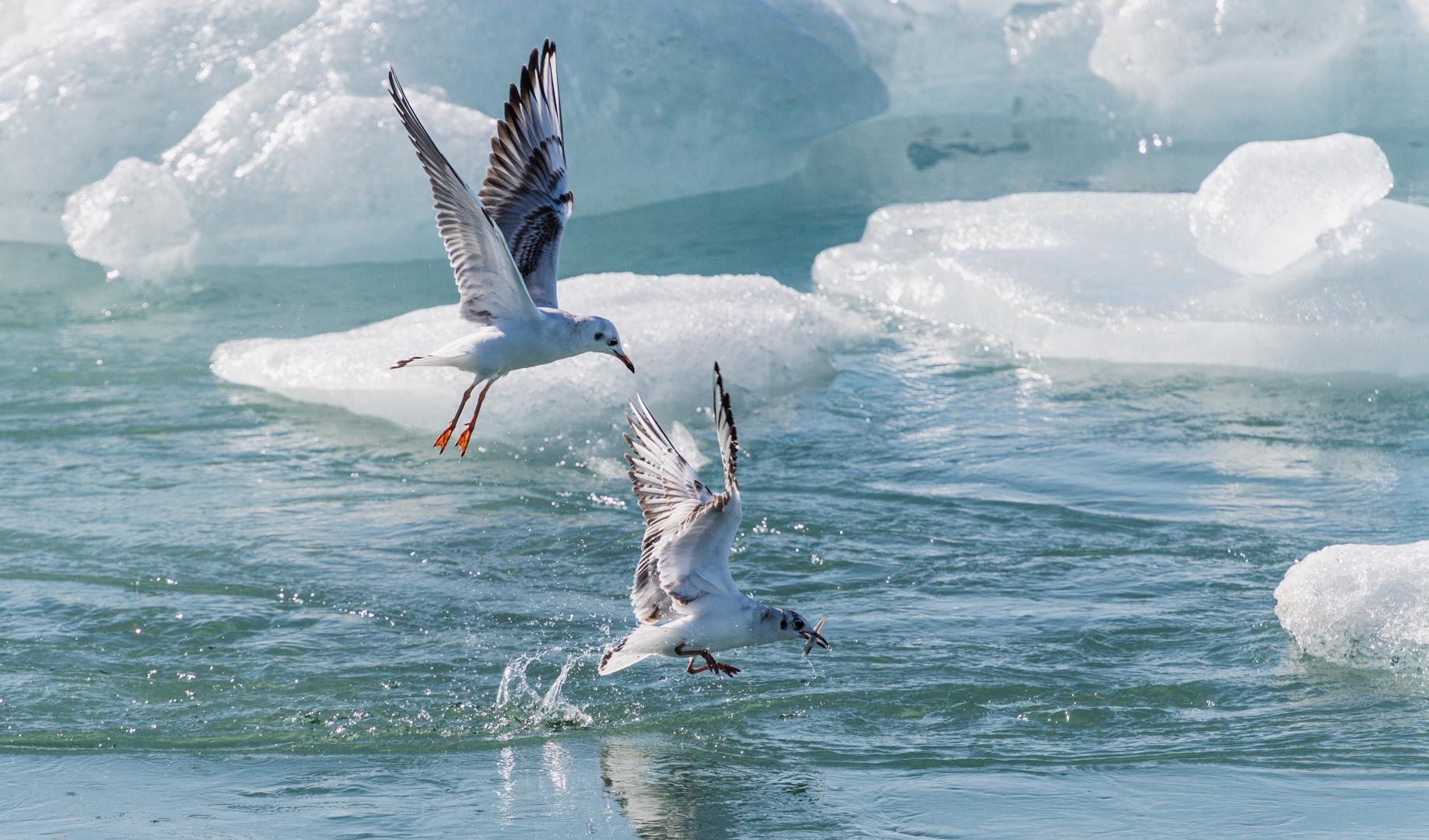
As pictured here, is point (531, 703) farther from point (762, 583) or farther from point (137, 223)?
point (137, 223)

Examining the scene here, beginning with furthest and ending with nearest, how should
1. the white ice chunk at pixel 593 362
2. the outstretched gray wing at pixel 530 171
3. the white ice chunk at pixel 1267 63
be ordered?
the white ice chunk at pixel 1267 63 → the white ice chunk at pixel 593 362 → the outstretched gray wing at pixel 530 171

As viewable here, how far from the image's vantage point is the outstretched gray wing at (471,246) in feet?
12.0

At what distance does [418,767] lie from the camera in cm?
387

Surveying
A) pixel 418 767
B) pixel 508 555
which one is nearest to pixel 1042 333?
pixel 508 555

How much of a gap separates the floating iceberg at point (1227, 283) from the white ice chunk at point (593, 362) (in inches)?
43.1

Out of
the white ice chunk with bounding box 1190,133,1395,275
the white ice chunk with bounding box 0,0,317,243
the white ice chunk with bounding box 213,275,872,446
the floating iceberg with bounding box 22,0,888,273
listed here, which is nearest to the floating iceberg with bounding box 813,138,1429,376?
the white ice chunk with bounding box 1190,133,1395,275

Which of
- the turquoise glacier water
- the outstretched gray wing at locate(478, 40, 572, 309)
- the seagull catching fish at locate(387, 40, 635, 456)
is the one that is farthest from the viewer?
the outstretched gray wing at locate(478, 40, 572, 309)

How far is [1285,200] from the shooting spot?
7340 millimetres

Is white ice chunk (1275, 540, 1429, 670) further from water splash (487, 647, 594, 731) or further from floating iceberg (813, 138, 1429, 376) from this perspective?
floating iceberg (813, 138, 1429, 376)

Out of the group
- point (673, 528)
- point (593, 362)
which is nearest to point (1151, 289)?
point (593, 362)

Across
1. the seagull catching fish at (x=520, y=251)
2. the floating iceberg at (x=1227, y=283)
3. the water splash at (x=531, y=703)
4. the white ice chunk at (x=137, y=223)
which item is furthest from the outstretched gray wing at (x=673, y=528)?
the white ice chunk at (x=137, y=223)

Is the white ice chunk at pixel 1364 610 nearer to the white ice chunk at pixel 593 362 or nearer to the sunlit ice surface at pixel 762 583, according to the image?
the sunlit ice surface at pixel 762 583

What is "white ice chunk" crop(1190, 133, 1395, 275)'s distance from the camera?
7.25 m

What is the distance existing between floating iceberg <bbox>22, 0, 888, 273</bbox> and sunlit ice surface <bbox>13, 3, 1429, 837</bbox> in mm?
625
